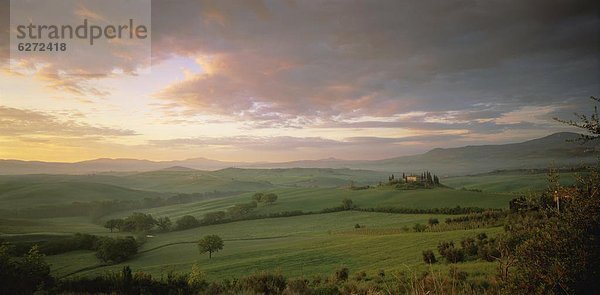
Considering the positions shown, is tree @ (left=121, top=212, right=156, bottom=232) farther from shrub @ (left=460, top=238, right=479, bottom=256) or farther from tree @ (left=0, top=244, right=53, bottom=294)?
shrub @ (left=460, top=238, right=479, bottom=256)

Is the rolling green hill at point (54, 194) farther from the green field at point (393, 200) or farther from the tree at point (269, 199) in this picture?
the tree at point (269, 199)

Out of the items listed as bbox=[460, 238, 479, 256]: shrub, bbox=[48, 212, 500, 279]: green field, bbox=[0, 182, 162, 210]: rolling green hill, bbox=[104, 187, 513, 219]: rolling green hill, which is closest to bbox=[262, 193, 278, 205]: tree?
bbox=[104, 187, 513, 219]: rolling green hill

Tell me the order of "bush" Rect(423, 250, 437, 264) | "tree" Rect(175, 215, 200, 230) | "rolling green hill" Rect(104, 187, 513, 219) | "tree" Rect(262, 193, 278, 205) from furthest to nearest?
"tree" Rect(262, 193, 278, 205) < "tree" Rect(175, 215, 200, 230) < "rolling green hill" Rect(104, 187, 513, 219) < "bush" Rect(423, 250, 437, 264)

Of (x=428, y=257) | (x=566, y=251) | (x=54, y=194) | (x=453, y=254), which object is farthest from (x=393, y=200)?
(x=54, y=194)

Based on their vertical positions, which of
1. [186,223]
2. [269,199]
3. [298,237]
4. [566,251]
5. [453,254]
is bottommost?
[186,223]

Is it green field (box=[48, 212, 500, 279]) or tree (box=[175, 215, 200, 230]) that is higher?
green field (box=[48, 212, 500, 279])

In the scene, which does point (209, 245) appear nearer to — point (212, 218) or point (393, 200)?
point (212, 218)

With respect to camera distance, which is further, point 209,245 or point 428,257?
point 209,245

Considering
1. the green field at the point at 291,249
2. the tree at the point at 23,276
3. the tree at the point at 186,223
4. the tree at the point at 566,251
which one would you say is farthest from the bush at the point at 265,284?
the tree at the point at 186,223

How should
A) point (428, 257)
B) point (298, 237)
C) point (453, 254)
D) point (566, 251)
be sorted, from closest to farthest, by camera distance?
point (566, 251) < point (453, 254) < point (428, 257) < point (298, 237)

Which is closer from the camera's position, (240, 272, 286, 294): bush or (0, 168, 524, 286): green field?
(240, 272, 286, 294): bush

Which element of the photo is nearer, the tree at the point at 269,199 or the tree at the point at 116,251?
the tree at the point at 116,251

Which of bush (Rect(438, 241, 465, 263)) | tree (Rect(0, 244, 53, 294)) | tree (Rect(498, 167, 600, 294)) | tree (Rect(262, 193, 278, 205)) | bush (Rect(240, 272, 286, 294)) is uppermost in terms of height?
tree (Rect(498, 167, 600, 294))

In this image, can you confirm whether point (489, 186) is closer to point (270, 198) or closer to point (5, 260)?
point (270, 198)
